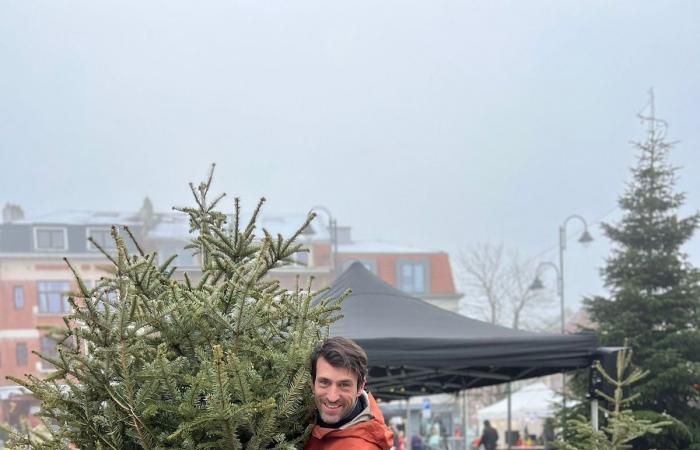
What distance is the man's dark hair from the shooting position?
1.87 meters

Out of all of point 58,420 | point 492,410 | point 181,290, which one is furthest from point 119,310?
point 492,410

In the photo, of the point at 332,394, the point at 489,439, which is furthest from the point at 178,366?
the point at 489,439

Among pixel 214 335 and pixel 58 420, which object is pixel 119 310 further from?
pixel 58 420

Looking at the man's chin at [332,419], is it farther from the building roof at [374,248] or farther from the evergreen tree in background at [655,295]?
the building roof at [374,248]

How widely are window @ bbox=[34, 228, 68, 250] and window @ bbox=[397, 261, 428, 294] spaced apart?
834 inches

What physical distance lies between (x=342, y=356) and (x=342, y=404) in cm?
14

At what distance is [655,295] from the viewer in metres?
9.75

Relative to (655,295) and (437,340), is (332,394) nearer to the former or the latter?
(437,340)

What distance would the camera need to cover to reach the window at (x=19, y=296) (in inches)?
1336

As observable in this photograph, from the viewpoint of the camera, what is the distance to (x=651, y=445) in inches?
344

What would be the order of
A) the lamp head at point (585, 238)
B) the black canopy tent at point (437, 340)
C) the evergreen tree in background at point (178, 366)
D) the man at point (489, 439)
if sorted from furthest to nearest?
1. the lamp head at point (585, 238)
2. the man at point (489, 439)
3. the black canopy tent at point (437, 340)
4. the evergreen tree in background at point (178, 366)

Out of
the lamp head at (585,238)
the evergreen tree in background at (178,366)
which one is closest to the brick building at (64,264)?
the lamp head at (585,238)

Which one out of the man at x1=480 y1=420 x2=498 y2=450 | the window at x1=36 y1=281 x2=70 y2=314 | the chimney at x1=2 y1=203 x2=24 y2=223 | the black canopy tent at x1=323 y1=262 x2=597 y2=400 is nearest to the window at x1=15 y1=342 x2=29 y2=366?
the window at x1=36 y1=281 x2=70 y2=314

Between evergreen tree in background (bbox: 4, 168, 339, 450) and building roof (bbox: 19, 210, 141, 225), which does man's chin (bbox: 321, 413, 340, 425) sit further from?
building roof (bbox: 19, 210, 141, 225)
